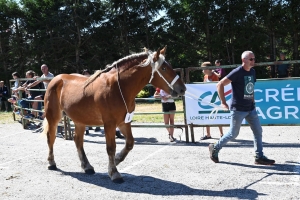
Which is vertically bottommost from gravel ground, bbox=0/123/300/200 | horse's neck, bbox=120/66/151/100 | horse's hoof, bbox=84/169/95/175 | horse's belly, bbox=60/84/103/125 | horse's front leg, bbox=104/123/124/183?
gravel ground, bbox=0/123/300/200

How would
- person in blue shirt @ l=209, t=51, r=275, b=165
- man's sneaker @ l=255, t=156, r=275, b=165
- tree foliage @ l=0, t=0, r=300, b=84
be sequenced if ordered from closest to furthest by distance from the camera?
person in blue shirt @ l=209, t=51, r=275, b=165 → man's sneaker @ l=255, t=156, r=275, b=165 → tree foliage @ l=0, t=0, r=300, b=84

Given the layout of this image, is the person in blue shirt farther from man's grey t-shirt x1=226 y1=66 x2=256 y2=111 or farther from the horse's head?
the horse's head

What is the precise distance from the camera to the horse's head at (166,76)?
202 inches

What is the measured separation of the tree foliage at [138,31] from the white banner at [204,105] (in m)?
17.5

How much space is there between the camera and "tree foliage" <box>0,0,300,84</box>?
24.7 meters

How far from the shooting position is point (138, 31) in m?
29.2

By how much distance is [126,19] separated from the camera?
29.4m

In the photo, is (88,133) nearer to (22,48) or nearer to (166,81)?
(166,81)

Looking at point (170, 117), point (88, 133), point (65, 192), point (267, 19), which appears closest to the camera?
point (65, 192)

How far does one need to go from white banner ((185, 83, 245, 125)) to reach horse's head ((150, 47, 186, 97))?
2.68 metres

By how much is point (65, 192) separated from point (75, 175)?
936 millimetres

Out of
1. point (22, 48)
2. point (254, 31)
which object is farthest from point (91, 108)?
point (22, 48)

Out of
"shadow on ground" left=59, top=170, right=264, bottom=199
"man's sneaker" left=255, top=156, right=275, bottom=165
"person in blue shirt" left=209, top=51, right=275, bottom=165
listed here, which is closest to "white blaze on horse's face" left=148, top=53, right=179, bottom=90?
"person in blue shirt" left=209, top=51, right=275, bottom=165

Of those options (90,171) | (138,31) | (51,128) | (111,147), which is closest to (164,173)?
(111,147)
